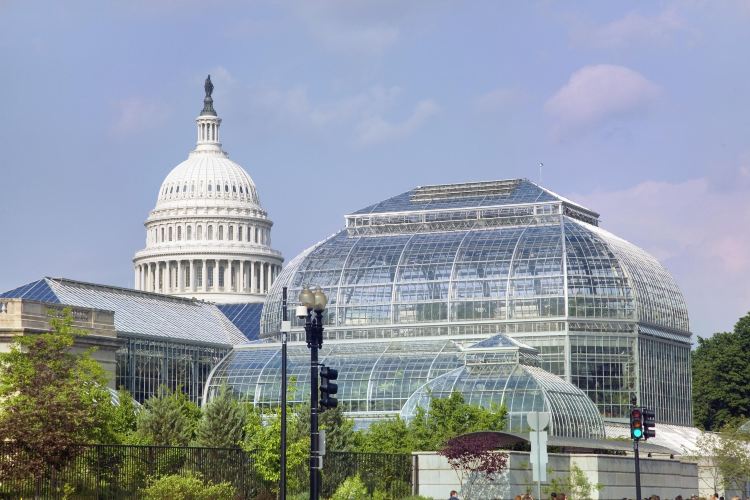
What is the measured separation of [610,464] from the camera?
7956 centimetres

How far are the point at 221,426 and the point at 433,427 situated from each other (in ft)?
56.7

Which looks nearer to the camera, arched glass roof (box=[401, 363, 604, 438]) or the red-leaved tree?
the red-leaved tree

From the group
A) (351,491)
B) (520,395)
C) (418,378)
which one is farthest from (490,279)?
(351,491)

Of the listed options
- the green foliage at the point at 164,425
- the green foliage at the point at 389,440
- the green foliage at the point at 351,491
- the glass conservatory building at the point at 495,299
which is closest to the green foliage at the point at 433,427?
the green foliage at the point at 389,440

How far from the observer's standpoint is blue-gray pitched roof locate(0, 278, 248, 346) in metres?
136

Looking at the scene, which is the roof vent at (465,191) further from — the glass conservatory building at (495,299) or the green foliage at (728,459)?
the green foliage at (728,459)

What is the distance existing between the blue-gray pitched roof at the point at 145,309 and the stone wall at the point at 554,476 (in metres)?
58.6

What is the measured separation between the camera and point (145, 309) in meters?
146

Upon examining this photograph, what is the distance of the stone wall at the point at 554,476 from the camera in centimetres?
7344

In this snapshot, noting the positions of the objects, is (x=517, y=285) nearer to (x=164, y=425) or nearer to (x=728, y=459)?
(x=728, y=459)

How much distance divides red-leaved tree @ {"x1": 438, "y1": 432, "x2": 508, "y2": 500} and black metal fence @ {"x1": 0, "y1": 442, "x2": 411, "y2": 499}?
3.16 metres

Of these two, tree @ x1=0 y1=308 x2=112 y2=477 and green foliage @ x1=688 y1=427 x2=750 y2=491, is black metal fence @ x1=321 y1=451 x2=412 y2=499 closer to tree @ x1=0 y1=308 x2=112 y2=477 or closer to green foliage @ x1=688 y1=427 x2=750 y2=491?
tree @ x1=0 y1=308 x2=112 y2=477

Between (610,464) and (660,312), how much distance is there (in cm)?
5349

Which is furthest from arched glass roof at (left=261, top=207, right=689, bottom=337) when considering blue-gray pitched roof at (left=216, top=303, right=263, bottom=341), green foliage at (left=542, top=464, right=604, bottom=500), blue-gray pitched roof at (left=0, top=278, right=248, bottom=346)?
green foliage at (left=542, top=464, right=604, bottom=500)
